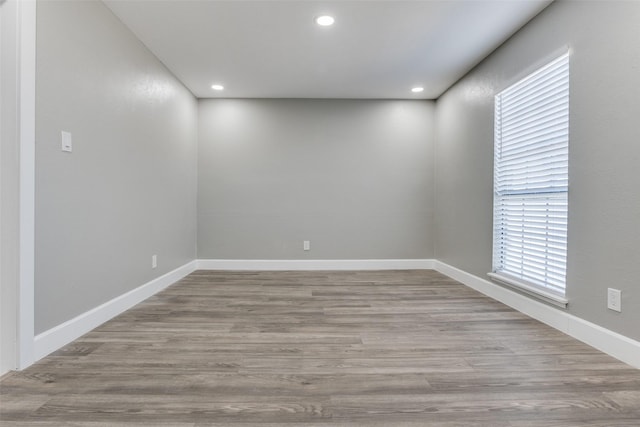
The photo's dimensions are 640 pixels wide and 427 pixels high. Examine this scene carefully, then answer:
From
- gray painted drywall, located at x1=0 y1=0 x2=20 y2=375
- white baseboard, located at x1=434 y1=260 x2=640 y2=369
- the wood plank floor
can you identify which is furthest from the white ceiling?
the wood plank floor

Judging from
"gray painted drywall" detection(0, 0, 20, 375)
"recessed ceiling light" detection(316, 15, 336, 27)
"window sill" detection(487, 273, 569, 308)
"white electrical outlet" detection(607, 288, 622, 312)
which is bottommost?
"window sill" detection(487, 273, 569, 308)

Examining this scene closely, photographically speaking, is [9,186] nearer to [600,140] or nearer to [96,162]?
[96,162]

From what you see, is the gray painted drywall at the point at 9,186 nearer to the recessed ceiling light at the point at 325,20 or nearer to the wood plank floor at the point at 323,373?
the wood plank floor at the point at 323,373

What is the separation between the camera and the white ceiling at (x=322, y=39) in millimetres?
2291

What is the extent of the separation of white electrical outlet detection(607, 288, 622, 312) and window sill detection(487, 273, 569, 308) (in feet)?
0.93

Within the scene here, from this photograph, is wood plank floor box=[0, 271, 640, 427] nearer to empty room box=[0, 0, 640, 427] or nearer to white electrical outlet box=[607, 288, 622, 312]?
empty room box=[0, 0, 640, 427]

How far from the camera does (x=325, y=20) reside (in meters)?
2.45

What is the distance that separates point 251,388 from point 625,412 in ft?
5.22

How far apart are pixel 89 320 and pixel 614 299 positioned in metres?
3.27

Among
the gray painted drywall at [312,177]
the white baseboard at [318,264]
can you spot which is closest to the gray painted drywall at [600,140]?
the gray painted drywall at [312,177]

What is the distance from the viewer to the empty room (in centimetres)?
146

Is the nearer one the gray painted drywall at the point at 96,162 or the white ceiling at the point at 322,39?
the gray painted drywall at the point at 96,162

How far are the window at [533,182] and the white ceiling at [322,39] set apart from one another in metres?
0.57

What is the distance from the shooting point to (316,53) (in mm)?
2973
